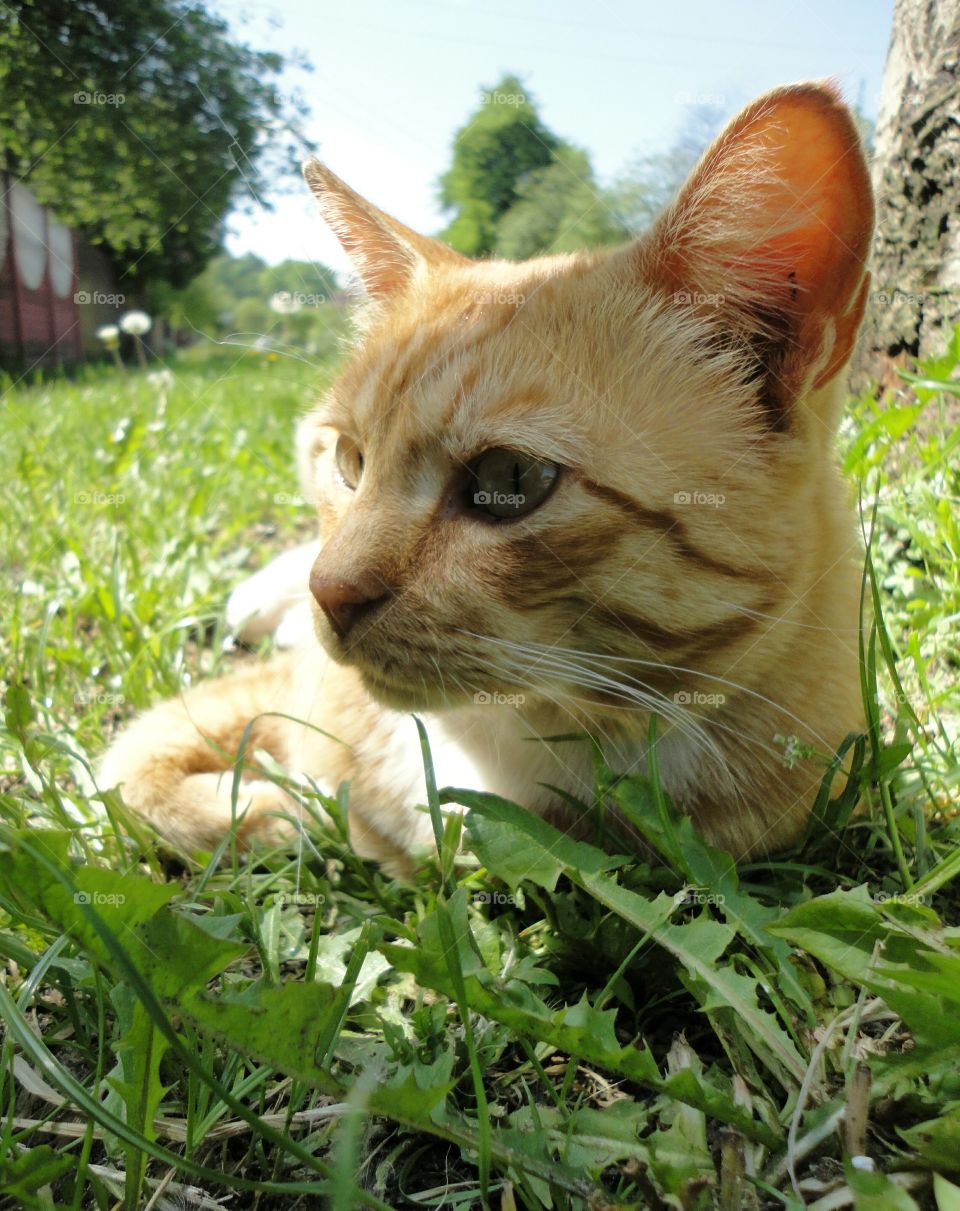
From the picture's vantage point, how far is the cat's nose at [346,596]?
1436 millimetres

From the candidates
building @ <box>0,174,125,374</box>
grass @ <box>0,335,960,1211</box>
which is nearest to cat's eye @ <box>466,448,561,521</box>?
grass @ <box>0,335,960,1211</box>

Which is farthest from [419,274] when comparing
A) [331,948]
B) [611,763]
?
[331,948]

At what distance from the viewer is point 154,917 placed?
97 centimetres

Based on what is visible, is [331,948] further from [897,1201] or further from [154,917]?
[897,1201]
